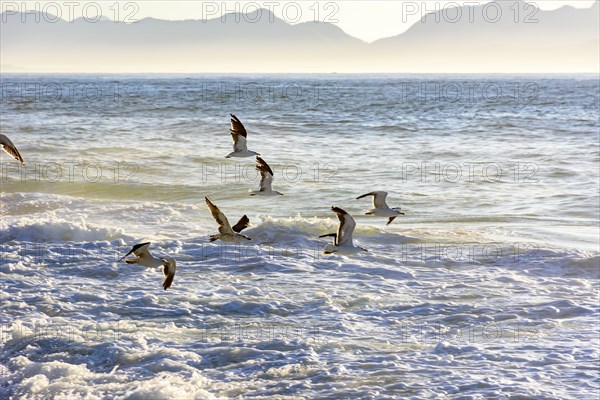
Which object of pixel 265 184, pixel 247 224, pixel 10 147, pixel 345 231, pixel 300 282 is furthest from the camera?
pixel 300 282

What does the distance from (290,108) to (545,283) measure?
4209 cm

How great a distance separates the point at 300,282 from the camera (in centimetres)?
1346

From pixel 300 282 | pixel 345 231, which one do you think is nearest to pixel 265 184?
pixel 345 231

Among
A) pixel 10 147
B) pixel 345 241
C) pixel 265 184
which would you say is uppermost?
pixel 10 147

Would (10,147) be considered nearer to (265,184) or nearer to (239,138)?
(239,138)

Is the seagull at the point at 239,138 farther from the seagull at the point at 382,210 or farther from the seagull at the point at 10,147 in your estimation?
the seagull at the point at 10,147

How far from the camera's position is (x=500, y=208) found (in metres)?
20.1

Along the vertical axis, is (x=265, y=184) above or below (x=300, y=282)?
above

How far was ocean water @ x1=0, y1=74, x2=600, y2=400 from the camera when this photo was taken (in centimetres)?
978

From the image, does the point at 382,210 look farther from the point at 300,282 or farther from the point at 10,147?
the point at 10,147

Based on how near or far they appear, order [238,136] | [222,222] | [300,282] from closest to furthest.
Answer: [222,222]
[238,136]
[300,282]

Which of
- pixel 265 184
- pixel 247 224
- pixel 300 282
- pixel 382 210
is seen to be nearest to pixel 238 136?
pixel 265 184

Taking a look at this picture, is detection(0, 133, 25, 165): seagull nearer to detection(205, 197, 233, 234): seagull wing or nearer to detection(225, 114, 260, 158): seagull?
→ detection(205, 197, 233, 234): seagull wing

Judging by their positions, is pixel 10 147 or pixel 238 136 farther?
pixel 238 136
